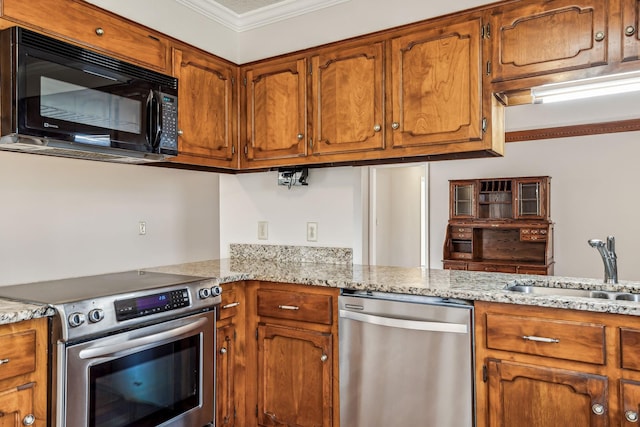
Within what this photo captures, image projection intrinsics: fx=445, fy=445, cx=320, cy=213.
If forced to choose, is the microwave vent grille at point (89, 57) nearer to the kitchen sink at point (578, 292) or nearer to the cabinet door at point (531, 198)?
the kitchen sink at point (578, 292)

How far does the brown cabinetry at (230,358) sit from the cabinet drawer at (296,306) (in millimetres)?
124

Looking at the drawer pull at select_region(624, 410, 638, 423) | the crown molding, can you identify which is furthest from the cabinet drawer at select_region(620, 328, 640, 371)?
the crown molding

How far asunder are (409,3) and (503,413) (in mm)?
1925

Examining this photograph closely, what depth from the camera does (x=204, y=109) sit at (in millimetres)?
2539

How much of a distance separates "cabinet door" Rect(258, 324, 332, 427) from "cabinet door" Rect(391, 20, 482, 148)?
43.3 inches

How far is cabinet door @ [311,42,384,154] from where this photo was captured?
2.32m

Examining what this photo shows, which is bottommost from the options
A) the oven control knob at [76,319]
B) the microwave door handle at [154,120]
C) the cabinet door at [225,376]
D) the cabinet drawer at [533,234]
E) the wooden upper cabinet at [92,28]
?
the cabinet door at [225,376]

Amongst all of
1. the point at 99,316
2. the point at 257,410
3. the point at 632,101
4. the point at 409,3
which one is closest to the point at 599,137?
the point at 632,101

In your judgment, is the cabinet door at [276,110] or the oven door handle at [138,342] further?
the cabinet door at [276,110]

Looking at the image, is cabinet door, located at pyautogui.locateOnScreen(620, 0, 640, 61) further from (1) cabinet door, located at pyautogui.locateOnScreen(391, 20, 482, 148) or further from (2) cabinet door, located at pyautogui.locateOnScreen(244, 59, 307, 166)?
(2) cabinet door, located at pyautogui.locateOnScreen(244, 59, 307, 166)

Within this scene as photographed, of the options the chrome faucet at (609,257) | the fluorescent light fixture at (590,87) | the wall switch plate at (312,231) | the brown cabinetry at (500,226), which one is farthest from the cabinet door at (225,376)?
the brown cabinetry at (500,226)

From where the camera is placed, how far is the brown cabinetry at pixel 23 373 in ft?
4.64

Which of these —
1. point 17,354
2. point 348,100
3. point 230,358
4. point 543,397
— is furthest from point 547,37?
point 17,354

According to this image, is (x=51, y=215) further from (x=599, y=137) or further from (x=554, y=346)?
(x=599, y=137)
